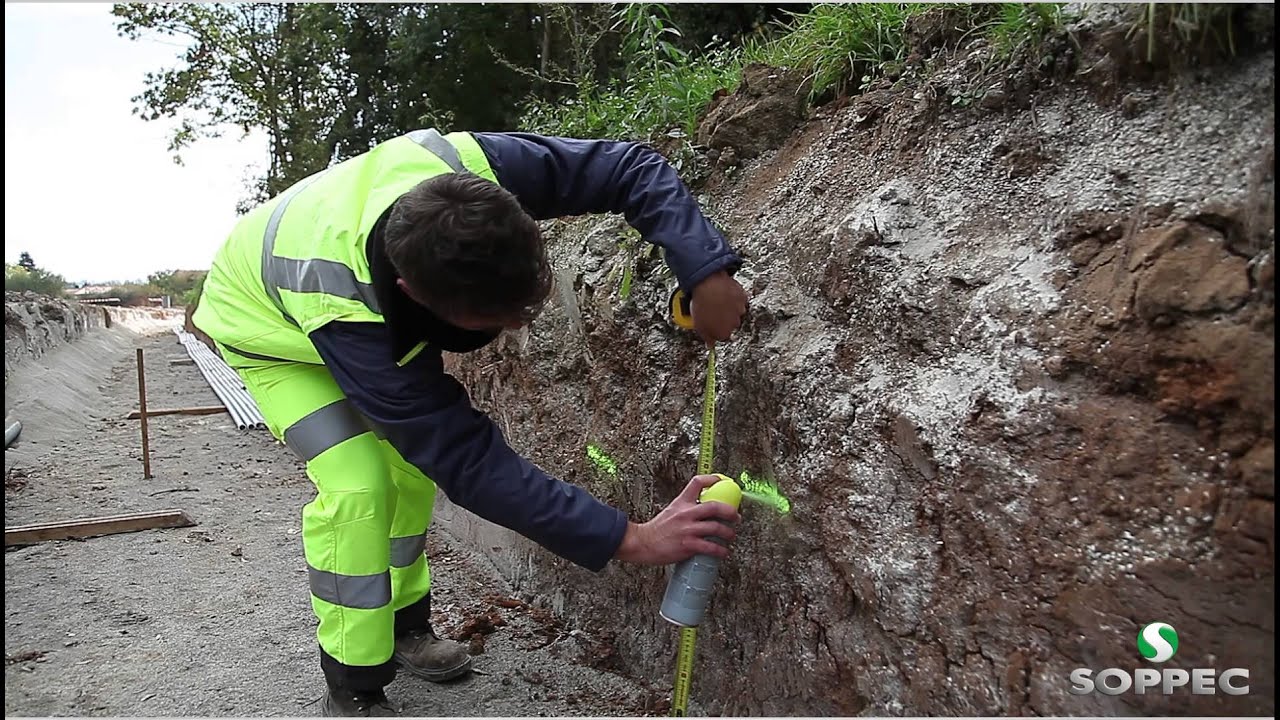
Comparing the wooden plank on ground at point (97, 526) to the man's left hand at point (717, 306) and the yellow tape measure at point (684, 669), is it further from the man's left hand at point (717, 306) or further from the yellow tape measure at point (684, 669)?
the man's left hand at point (717, 306)

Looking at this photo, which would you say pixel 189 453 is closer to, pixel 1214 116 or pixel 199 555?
pixel 199 555

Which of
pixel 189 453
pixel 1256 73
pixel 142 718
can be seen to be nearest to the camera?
pixel 1256 73

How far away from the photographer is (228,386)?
9375 mm

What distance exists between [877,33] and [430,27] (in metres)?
5.93

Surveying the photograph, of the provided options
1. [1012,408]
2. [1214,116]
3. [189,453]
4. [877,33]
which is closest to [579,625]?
[1012,408]

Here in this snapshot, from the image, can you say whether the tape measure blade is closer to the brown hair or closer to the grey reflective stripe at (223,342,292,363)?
the brown hair

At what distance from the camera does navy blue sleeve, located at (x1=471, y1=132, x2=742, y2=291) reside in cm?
208

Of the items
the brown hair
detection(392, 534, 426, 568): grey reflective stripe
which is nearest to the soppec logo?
the brown hair

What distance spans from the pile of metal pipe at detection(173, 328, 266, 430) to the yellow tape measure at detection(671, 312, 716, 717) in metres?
2.43

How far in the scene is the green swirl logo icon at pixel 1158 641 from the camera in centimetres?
132

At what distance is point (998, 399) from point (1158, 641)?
0.46 metres

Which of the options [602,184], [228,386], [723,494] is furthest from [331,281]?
[228,386]

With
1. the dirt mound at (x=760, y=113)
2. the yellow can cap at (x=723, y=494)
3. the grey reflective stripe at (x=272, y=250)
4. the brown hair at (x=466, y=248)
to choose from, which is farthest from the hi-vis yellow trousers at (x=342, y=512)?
the dirt mound at (x=760, y=113)

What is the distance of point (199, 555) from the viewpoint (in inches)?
154
